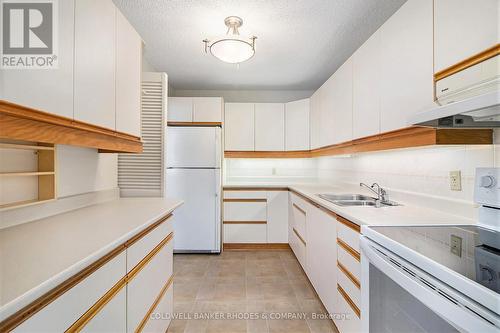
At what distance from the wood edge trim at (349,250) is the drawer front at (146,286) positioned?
1.22 metres

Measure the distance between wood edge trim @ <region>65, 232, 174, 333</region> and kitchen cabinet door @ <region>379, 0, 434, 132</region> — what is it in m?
1.68

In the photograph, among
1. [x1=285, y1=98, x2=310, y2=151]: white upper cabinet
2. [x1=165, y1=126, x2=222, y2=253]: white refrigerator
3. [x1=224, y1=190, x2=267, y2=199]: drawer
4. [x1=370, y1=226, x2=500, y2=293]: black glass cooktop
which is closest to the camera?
[x1=370, y1=226, x2=500, y2=293]: black glass cooktop

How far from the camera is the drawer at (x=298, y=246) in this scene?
2706 millimetres

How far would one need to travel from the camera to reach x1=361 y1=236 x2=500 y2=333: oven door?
644 millimetres

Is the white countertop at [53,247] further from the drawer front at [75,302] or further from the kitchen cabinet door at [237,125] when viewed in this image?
the kitchen cabinet door at [237,125]

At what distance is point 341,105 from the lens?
2.42 metres

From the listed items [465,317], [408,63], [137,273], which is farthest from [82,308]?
[408,63]

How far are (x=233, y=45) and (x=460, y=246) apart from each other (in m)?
1.94

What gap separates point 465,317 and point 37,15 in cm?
181

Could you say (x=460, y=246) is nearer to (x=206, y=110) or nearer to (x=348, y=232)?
(x=348, y=232)

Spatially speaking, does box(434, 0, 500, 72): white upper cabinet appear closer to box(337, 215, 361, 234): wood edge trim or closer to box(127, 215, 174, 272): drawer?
box(337, 215, 361, 234): wood edge trim

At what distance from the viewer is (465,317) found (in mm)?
644

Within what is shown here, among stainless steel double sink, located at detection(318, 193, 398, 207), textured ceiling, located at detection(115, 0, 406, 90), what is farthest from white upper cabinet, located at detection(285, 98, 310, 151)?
stainless steel double sink, located at detection(318, 193, 398, 207)

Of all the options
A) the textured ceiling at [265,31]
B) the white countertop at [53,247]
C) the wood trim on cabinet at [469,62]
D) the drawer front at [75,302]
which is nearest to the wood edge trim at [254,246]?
the white countertop at [53,247]
